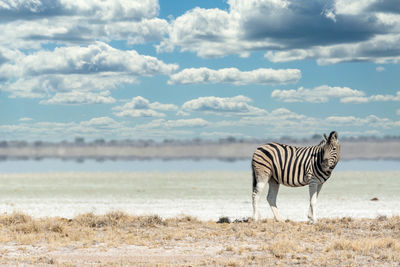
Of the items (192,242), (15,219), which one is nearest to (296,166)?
(192,242)

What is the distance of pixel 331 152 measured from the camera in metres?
18.4

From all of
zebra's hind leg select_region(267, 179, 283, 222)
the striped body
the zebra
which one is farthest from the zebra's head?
zebra's hind leg select_region(267, 179, 283, 222)

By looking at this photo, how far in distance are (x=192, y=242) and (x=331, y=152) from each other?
16.9ft

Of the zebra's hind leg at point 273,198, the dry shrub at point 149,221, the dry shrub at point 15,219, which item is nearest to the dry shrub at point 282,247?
the zebra's hind leg at point 273,198

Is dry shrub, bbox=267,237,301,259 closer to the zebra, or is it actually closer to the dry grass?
the dry grass

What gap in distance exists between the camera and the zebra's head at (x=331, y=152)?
722 inches

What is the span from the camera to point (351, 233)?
18.3m

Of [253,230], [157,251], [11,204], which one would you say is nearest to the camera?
[157,251]

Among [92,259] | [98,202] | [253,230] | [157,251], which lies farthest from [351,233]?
[98,202]

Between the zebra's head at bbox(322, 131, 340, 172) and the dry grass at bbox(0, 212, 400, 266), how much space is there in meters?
1.96

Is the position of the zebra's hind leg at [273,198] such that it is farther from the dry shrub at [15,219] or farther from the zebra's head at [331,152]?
the dry shrub at [15,219]

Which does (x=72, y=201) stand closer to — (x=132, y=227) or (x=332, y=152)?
(x=132, y=227)

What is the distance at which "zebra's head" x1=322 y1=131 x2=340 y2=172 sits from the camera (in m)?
18.3

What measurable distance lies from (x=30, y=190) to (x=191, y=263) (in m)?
31.6
